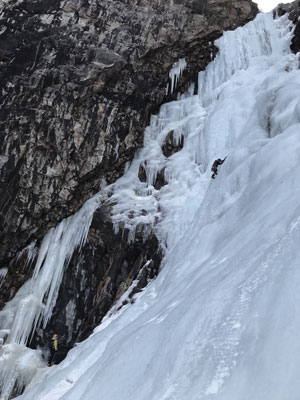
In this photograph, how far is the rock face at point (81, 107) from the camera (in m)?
11.0

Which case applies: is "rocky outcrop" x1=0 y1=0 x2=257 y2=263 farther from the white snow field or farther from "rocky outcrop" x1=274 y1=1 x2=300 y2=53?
"rocky outcrop" x1=274 y1=1 x2=300 y2=53

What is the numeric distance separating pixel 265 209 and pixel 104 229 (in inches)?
262

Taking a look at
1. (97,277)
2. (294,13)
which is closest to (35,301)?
(97,277)

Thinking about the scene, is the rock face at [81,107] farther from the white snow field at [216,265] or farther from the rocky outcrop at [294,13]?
the rocky outcrop at [294,13]

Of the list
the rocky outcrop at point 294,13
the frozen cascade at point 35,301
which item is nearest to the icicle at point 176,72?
the rocky outcrop at point 294,13

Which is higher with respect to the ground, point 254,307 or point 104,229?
point 104,229

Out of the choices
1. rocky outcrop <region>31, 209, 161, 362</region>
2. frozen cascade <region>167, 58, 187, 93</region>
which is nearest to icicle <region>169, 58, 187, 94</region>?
frozen cascade <region>167, 58, 187, 93</region>

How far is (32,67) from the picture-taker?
13656 millimetres

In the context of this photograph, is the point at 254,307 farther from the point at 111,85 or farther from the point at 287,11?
the point at 287,11

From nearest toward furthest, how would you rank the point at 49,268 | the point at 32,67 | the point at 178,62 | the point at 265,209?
1. the point at 265,209
2. the point at 49,268
3. the point at 32,67
4. the point at 178,62

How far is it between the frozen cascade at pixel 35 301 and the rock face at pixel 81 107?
32 cm

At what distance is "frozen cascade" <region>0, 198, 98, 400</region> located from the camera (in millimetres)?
9531

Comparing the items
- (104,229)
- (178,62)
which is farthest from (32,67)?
(104,229)

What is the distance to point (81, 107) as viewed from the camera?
Result: 13.5 meters
